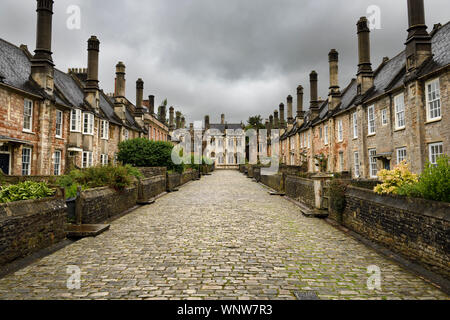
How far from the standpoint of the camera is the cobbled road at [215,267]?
3.90 meters

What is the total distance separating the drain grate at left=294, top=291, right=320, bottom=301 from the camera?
367cm

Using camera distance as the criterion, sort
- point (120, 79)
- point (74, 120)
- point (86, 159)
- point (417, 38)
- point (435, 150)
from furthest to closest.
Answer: point (120, 79), point (86, 159), point (74, 120), point (417, 38), point (435, 150)

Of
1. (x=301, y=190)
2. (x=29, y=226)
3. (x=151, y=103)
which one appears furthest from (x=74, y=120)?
(x=151, y=103)

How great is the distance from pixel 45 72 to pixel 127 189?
517 inches

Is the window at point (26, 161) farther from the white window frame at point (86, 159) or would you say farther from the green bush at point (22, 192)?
the green bush at point (22, 192)

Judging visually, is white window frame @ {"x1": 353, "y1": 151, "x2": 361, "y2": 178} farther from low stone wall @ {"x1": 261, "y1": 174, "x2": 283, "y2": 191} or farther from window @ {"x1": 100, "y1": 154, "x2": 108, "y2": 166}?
window @ {"x1": 100, "y1": 154, "x2": 108, "y2": 166}

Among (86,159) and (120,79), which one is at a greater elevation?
(120,79)

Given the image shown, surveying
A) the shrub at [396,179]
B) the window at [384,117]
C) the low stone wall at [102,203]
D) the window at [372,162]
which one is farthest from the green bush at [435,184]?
the window at [372,162]

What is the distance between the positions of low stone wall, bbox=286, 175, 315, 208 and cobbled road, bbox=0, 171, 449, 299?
3.34 meters

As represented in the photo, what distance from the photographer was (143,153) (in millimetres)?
21000

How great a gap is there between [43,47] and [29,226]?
1831 cm

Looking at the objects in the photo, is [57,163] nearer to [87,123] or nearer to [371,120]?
[87,123]
